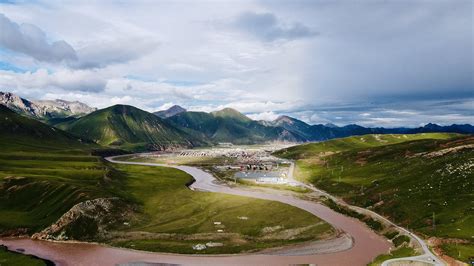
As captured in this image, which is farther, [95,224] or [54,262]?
[95,224]

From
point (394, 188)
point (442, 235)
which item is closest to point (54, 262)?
point (442, 235)

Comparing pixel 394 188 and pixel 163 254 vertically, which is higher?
pixel 394 188

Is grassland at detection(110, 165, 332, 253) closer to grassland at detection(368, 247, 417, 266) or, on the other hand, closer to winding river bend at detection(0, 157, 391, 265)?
winding river bend at detection(0, 157, 391, 265)

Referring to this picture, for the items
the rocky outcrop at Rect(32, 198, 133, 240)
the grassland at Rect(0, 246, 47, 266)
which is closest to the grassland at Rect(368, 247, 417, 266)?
the rocky outcrop at Rect(32, 198, 133, 240)

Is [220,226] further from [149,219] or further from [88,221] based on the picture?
[88,221]

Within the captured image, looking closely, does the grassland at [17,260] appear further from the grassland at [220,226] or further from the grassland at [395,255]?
the grassland at [395,255]

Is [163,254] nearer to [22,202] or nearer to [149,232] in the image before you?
[149,232]

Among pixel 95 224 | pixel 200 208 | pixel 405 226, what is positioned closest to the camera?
pixel 405 226

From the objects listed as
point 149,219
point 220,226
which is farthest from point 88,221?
point 220,226

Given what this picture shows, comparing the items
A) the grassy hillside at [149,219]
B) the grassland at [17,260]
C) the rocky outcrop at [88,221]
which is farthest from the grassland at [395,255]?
the grassland at [17,260]
